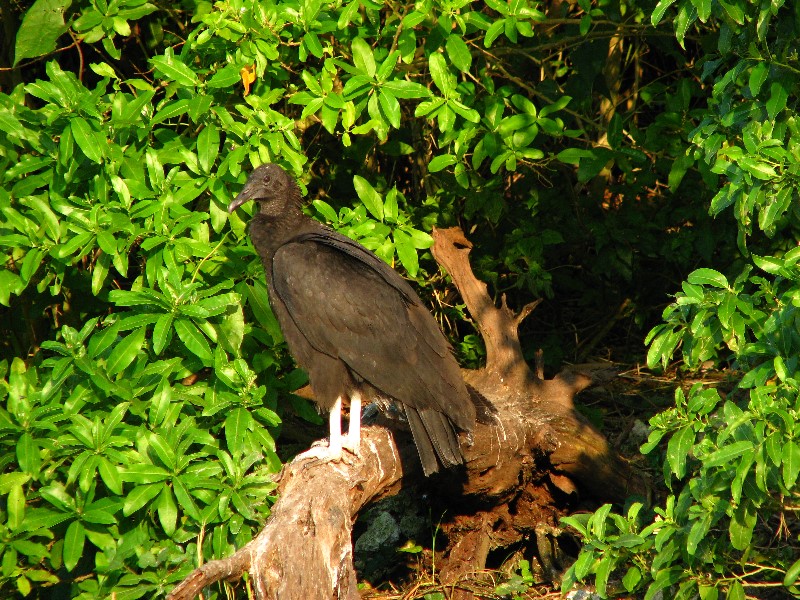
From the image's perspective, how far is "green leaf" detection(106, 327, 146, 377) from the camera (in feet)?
11.1

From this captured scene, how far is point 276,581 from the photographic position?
2.64 meters

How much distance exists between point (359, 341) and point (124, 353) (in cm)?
95

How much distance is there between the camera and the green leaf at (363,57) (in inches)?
141

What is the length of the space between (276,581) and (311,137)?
319cm

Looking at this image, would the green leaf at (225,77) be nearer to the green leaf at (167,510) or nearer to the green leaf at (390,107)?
the green leaf at (390,107)

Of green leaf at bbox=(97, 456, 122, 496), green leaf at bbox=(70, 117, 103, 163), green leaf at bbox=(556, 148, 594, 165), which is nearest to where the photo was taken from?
green leaf at bbox=(97, 456, 122, 496)

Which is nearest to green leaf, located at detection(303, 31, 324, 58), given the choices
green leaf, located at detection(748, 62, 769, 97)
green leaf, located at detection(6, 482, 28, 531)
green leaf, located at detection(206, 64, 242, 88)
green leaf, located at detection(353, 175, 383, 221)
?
green leaf, located at detection(206, 64, 242, 88)

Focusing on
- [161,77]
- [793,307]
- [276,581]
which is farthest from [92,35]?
[793,307]

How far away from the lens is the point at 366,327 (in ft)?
12.2

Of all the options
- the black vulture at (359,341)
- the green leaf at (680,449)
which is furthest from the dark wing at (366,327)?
the green leaf at (680,449)

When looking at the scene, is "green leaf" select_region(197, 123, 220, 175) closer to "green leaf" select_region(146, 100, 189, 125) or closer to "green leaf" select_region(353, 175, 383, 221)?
"green leaf" select_region(146, 100, 189, 125)

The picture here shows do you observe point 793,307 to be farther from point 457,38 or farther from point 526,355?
point 526,355

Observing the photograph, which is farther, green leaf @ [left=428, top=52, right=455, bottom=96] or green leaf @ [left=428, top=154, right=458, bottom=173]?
green leaf @ [left=428, top=154, right=458, bottom=173]

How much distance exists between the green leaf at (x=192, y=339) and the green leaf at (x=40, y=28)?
1.62 meters
